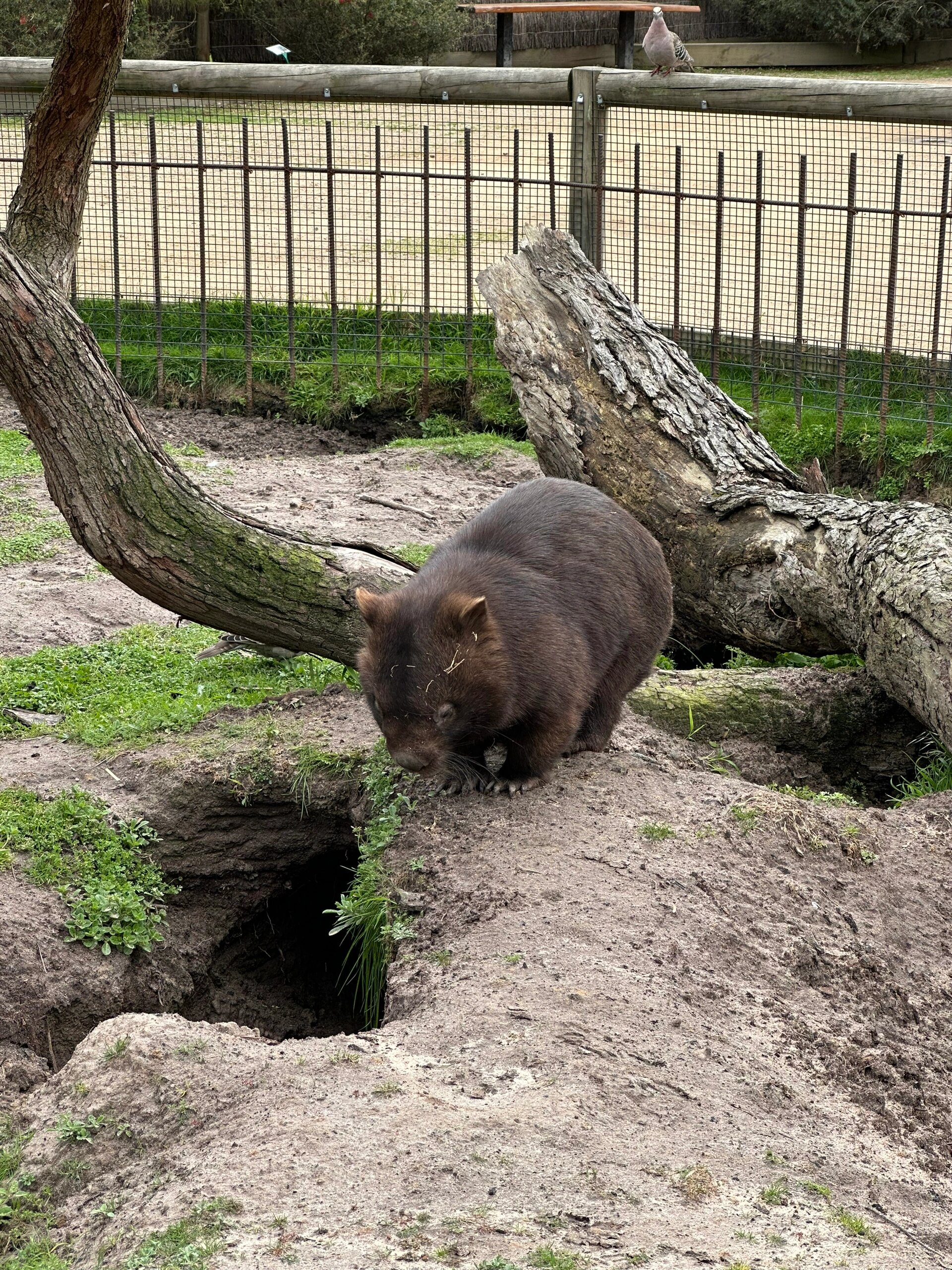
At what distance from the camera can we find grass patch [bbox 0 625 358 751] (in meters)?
5.58

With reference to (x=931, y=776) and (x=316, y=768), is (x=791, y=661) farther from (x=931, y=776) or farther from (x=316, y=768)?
(x=316, y=768)

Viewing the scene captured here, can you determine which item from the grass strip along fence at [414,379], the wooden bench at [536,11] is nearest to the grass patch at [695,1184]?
the grass strip along fence at [414,379]

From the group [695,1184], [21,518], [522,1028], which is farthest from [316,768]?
[21,518]

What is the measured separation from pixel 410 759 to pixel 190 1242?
1643 millimetres

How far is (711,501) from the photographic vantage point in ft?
20.9

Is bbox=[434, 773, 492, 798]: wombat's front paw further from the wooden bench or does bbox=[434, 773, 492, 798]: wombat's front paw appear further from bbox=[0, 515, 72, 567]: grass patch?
the wooden bench

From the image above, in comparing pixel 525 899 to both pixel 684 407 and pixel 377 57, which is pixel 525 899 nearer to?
pixel 684 407

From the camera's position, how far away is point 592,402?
6.78m

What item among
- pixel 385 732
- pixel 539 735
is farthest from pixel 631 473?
pixel 385 732

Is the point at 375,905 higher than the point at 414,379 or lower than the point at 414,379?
lower

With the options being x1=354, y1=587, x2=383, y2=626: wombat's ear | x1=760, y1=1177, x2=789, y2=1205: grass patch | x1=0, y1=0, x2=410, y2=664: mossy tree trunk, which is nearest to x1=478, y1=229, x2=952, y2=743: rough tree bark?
x1=0, y1=0, x2=410, y2=664: mossy tree trunk

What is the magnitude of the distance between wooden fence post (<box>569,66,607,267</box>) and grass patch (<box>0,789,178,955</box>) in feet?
20.9

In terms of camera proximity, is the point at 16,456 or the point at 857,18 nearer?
the point at 16,456

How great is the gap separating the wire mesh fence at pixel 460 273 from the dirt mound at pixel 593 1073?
17.1 ft
